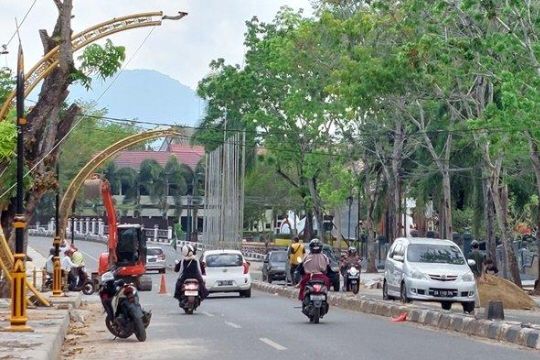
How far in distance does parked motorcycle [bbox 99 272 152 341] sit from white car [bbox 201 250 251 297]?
694 inches

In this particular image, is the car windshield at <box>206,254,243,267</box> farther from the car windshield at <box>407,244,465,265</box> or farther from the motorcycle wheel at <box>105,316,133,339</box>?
the motorcycle wheel at <box>105,316,133,339</box>

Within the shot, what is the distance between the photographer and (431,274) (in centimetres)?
2772

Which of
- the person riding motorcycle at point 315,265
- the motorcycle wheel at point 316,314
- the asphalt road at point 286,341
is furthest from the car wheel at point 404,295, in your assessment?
the motorcycle wheel at point 316,314

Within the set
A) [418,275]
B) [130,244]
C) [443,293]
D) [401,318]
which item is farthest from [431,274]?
[130,244]

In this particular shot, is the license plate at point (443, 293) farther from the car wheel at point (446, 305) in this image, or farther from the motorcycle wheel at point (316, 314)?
the motorcycle wheel at point (316, 314)

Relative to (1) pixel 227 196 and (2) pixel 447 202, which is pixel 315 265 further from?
(1) pixel 227 196

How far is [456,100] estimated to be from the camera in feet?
126

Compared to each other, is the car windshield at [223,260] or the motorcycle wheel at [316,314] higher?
the car windshield at [223,260]

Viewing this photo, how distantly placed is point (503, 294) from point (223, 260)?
1022cm

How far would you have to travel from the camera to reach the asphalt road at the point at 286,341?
16.4m

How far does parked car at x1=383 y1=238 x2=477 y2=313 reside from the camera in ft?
90.4

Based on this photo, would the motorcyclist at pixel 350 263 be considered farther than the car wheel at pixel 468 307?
Yes

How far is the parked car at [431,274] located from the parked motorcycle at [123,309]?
390 inches

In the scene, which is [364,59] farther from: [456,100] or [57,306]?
[57,306]
